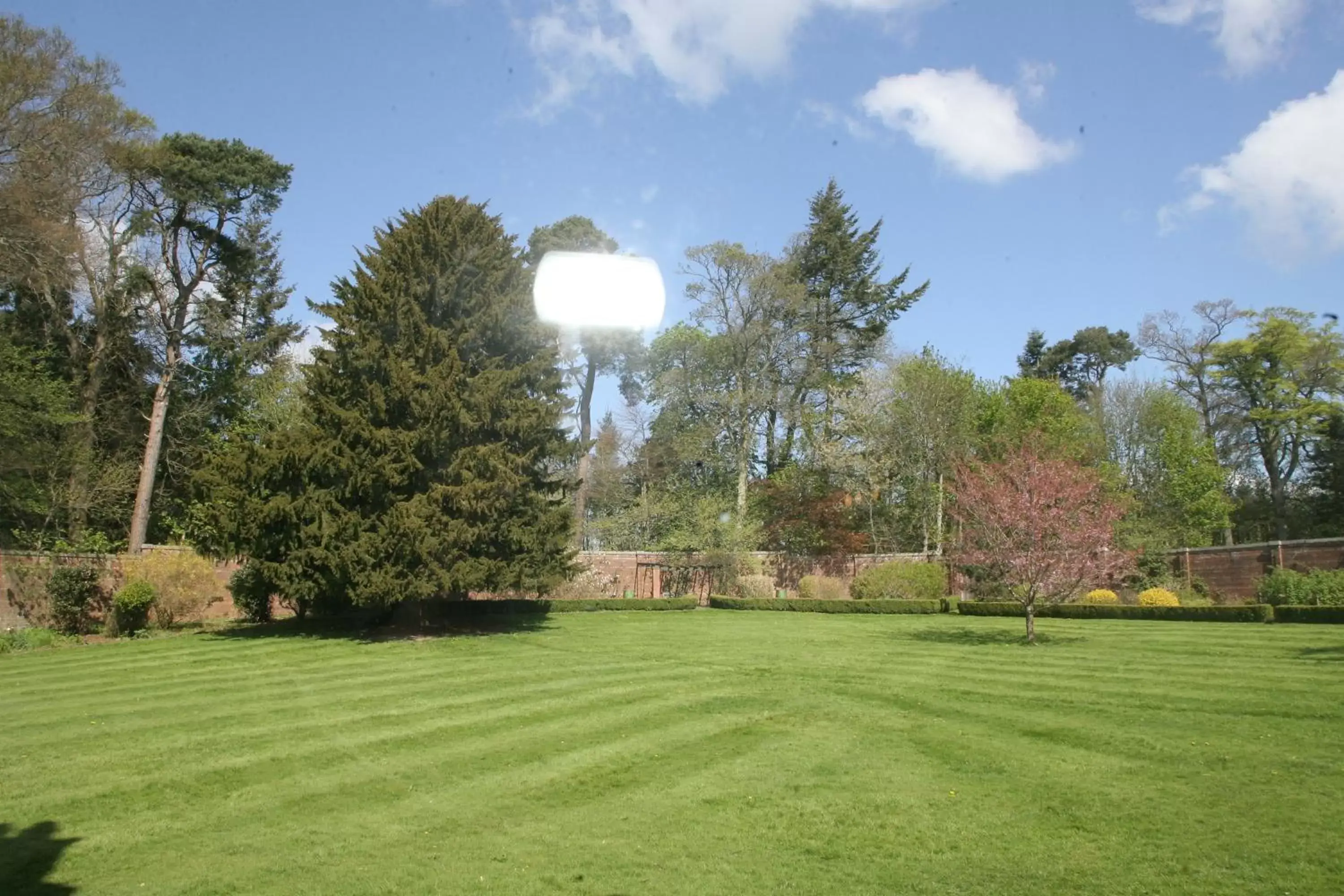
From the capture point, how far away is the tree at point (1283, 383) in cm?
4250

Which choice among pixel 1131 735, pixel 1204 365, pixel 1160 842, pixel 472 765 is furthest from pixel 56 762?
pixel 1204 365

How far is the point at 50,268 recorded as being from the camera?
2330 centimetres

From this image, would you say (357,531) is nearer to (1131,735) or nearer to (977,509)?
(977,509)

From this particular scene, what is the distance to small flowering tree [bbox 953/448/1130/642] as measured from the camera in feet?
58.7

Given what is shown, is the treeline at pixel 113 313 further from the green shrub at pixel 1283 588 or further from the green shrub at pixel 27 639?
the green shrub at pixel 1283 588

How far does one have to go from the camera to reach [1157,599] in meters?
28.2

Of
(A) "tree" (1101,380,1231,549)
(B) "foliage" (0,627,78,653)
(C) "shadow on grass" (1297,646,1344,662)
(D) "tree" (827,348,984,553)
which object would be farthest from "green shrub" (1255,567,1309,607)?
(B) "foliage" (0,627,78,653)

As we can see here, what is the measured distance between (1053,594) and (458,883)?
16.5 m

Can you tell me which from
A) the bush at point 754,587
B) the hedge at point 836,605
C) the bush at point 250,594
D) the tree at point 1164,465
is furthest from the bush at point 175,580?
the tree at point 1164,465

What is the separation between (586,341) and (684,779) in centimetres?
3559

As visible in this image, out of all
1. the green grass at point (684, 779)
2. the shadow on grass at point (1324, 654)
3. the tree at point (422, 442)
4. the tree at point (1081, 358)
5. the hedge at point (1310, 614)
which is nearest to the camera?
the green grass at point (684, 779)

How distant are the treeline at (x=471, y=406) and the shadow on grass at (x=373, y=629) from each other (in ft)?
3.39

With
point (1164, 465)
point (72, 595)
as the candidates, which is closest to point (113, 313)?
point (72, 595)

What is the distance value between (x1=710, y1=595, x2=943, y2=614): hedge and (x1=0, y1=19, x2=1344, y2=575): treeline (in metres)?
3.66
